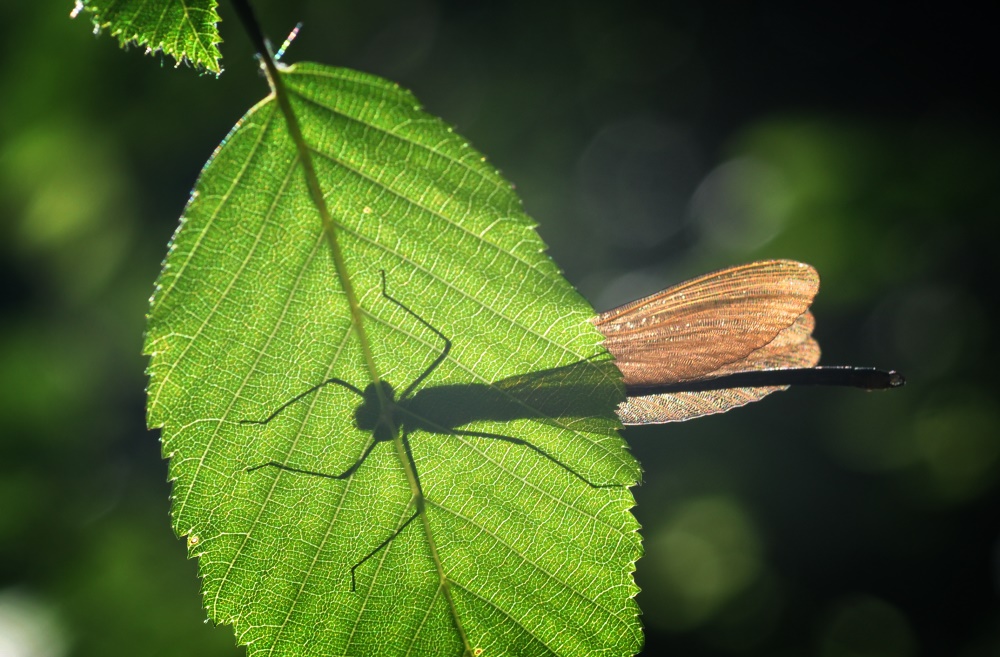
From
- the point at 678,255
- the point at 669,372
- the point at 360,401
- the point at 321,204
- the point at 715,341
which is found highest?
the point at 678,255

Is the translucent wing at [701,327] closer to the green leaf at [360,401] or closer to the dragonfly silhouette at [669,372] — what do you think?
the dragonfly silhouette at [669,372]

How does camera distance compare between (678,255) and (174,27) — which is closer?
(174,27)

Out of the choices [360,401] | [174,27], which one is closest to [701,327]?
[360,401]

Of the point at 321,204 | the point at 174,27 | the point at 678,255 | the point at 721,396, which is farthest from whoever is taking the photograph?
the point at 678,255

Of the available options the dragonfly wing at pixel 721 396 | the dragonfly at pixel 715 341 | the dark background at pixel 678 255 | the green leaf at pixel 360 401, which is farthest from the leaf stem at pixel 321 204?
the dark background at pixel 678 255

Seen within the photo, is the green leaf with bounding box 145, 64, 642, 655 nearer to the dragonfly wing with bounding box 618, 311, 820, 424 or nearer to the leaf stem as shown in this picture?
the leaf stem

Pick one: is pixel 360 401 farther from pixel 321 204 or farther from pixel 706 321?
pixel 706 321

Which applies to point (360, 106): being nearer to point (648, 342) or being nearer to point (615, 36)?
point (648, 342)

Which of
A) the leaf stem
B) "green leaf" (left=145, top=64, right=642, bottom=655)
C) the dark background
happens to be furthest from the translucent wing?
the dark background
